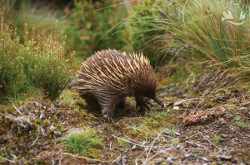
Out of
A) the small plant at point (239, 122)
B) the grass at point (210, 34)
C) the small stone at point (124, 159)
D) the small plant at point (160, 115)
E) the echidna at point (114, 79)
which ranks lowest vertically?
the small stone at point (124, 159)

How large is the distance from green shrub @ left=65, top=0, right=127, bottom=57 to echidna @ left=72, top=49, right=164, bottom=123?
268cm

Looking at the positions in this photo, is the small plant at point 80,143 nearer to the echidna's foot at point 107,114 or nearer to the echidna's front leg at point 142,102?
the echidna's foot at point 107,114

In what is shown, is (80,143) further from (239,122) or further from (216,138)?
(239,122)

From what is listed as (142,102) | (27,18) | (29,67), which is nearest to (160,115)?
(142,102)

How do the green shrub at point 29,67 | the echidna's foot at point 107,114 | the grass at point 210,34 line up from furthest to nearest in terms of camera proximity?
the grass at point 210,34 → the echidna's foot at point 107,114 → the green shrub at point 29,67

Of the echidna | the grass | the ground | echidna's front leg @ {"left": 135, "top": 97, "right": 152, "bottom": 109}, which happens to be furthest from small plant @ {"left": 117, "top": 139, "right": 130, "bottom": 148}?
the grass

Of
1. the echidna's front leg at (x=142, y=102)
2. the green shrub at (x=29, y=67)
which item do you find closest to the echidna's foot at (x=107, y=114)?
the echidna's front leg at (x=142, y=102)

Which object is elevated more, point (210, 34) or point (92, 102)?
point (210, 34)

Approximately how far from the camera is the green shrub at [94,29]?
6.68m

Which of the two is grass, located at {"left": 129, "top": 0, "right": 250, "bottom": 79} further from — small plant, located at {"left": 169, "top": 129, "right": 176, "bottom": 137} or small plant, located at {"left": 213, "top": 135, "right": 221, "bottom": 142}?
small plant, located at {"left": 169, "top": 129, "right": 176, "bottom": 137}

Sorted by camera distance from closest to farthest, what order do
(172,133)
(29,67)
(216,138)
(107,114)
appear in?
(216,138), (172,133), (29,67), (107,114)

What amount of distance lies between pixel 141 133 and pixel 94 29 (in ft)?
14.6

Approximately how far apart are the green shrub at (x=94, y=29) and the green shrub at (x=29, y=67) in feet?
10.1

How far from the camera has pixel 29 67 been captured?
3420 mm
